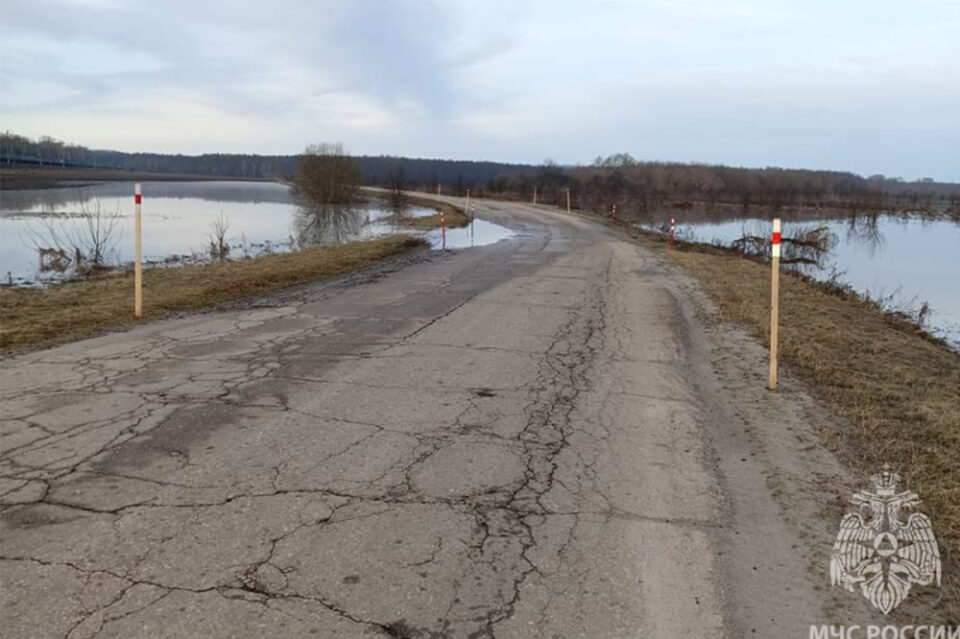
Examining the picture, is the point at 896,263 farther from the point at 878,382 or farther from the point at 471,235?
the point at 878,382

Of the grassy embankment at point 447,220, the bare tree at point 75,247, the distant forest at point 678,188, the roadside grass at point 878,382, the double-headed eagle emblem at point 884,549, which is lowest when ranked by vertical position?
the double-headed eagle emblem at point 884,549

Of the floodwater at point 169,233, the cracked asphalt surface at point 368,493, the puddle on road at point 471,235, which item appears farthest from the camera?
the puddle on road at point 471,235

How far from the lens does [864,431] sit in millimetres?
5836

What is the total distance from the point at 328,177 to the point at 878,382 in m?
59.4

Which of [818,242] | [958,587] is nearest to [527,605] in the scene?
[958,587]

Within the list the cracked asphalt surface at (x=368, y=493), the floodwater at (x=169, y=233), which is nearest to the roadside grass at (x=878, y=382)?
the cracked asphalt surface at (x=368, y=493)

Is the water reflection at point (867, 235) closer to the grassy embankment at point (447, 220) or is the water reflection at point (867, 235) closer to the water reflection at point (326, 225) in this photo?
the grassy embankment at point (447, 220)

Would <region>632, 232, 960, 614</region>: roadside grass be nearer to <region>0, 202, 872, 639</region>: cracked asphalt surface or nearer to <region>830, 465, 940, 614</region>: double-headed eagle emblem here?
<region>830, 465, 940, 614</region>: double-headed eagle emblem

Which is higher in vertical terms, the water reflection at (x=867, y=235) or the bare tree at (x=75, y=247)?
the water reflection at (x=867, y=235)

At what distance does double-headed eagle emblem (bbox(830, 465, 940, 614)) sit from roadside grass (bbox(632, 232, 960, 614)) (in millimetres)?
91

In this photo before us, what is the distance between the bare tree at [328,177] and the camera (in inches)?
2470

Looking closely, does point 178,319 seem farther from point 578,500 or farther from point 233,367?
point 578,500

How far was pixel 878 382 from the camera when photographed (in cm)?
742

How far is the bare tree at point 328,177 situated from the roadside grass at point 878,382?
5178 centimetres
